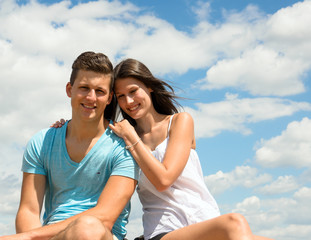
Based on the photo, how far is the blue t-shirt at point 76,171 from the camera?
5.46 m

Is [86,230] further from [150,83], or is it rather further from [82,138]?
[150,83]

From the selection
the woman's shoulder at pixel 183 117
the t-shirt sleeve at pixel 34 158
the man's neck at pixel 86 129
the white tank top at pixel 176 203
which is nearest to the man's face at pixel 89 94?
the man's neck at pixel 86 129

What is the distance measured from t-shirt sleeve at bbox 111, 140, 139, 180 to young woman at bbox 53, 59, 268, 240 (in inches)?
3.5

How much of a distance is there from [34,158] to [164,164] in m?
1.66

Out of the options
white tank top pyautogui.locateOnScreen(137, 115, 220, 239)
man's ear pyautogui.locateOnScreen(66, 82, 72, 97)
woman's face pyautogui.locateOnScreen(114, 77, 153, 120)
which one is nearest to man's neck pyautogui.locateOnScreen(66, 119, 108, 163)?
man's ear pyautogui.locateOnScreen(66, 82, 72, 97)

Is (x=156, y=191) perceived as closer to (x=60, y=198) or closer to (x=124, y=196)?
(x=124, y=196)

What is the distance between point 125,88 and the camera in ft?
20.3

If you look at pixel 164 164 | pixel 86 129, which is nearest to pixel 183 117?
pixel 164 164

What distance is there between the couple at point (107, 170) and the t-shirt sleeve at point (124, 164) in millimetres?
12

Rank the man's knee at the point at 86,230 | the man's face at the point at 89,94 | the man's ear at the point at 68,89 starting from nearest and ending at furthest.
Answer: the man's knee at the point at 86,230, the man's face at the point at 89,94, the man's ear at the point at 68,89

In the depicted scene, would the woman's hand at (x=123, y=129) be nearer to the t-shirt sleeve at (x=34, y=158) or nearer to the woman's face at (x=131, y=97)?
the woman's face at (x=131, y=97)

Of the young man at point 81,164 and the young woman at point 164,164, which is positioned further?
the young man at point 81,164

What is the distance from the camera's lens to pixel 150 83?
651 centimetres

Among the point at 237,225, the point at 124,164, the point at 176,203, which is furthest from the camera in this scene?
the point at 176,203
